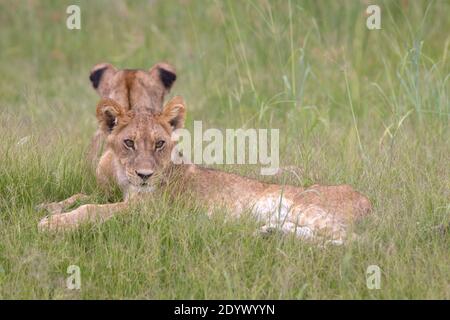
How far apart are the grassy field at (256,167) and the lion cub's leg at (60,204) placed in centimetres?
7

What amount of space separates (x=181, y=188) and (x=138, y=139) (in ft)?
1.20

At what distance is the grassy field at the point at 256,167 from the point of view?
4867 mm

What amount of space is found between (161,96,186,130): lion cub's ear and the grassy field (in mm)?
494

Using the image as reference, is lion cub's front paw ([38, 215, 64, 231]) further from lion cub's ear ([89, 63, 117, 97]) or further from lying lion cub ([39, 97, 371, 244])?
lion cub's ear ([89, 63, 117, 97])

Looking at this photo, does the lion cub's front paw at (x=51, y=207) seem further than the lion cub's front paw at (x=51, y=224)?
Yes

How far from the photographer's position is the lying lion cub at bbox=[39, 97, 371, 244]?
17.5 feet

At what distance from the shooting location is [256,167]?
21.0 feet

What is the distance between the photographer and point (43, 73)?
1052cm
